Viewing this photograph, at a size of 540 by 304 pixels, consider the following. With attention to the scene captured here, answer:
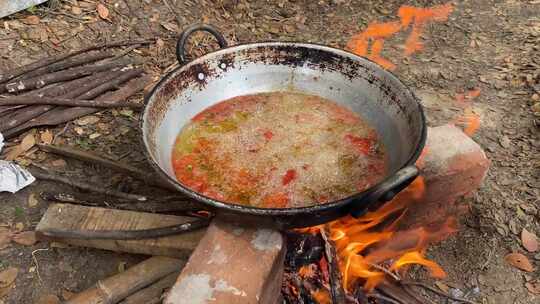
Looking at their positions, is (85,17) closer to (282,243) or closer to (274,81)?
(274,81)

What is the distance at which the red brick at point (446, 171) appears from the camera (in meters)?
2.59

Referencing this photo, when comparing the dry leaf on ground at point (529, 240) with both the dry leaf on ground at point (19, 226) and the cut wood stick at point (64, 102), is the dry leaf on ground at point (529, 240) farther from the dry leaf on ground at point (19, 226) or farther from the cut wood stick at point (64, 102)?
the dry leaf on ground at point (19, 226)

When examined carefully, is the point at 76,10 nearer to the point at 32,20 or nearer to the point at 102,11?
the point at 102,11

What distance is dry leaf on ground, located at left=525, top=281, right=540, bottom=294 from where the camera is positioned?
8.64 ft

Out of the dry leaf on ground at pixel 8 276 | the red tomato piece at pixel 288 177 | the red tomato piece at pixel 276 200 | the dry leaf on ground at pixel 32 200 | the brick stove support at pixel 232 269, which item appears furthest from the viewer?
the dry leaf on ground at pixel 32 200

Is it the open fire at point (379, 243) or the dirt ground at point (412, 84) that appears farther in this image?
the dirt ground at point (412, 84)

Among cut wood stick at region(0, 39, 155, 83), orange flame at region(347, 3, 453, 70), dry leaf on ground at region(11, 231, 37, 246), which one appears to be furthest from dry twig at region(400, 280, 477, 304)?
cut wood stick at region(0, 39, 155, 83)

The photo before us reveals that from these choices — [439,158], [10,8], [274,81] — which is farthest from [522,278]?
[10,8]

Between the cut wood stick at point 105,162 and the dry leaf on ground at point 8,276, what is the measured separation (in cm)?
83

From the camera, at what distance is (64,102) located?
343 centimetres

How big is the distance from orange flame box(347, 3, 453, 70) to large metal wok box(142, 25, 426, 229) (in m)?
2.12

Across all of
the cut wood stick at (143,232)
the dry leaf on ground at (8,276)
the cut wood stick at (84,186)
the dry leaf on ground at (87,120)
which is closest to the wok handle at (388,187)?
the cut wood stick at (143,232)

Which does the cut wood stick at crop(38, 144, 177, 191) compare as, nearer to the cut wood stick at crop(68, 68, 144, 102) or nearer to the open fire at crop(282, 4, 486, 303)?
the cut wood stick at crop(68, 68, 144, 102)

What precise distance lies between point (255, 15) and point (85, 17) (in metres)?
1.85
